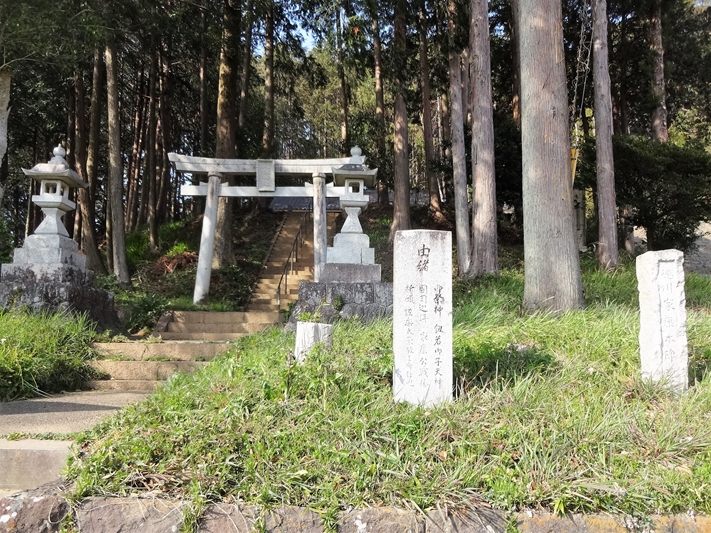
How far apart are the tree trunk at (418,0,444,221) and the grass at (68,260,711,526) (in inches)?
446

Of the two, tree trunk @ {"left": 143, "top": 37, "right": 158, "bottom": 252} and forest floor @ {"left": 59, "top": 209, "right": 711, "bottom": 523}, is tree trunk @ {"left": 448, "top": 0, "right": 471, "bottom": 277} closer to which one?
forest floor @ {"left": 59, "top": 209, "right": 711, "bottom": 523}

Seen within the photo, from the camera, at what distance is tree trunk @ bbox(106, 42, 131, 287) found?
11.7 metres

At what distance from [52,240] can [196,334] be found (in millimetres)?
2505

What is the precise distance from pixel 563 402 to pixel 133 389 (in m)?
4.42

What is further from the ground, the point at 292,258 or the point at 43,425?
the point at 292,258

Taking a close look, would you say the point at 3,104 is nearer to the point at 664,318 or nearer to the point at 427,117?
the point at 664,318

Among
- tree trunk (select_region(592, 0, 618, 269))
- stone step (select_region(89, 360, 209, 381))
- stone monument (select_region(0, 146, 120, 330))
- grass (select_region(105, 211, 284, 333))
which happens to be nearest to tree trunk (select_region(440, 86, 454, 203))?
tree trunk (select_region(592, 0, 618, 269))

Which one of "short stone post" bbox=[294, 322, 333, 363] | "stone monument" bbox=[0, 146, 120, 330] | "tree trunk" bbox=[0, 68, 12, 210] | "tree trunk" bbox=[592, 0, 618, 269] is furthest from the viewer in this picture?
"tree trunk" bbox=[592, 0, 618, 269]

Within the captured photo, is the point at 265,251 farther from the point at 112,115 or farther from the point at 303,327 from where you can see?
the point at 303,327

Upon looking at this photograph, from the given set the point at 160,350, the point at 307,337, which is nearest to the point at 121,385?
the point at 160,350

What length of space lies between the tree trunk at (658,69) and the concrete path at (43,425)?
515 inches

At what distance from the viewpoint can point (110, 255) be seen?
553 inches

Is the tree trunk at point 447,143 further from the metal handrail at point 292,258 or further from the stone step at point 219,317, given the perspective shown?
the stone step at point 219,317

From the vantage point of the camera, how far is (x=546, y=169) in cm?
620
